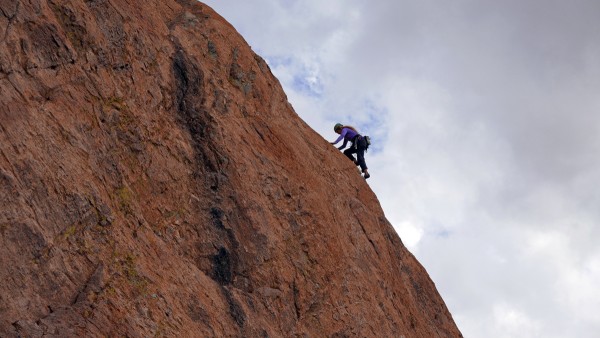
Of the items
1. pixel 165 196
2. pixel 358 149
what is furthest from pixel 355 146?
pixel 165 196

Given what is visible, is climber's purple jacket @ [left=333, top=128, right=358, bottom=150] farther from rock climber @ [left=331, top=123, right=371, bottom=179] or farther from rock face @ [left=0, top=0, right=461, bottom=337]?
rock face @ [left=0, top=0, right=461, bottom=337]

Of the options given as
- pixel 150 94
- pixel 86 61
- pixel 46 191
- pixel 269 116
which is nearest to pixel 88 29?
pixel 86 61

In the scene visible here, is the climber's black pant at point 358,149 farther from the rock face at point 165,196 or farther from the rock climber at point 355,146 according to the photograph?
the rock face at point 165,196

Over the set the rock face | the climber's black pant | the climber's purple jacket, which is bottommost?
the rock face

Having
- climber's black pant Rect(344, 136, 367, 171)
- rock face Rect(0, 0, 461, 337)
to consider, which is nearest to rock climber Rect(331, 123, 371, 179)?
climber's black pant Rect(344, 136, 367, 171)

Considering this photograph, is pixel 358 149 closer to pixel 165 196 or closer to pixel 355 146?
pixel 355 146

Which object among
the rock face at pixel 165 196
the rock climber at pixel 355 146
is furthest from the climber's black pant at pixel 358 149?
the rock face at pixel 165 196

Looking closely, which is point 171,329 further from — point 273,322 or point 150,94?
point 150,94

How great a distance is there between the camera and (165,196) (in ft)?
73.9

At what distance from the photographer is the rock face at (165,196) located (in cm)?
1884

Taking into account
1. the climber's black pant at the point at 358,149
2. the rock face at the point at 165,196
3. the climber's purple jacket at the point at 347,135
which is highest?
the climber's purple jacket at the point at 347,135

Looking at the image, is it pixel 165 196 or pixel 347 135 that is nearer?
pixel 165 196

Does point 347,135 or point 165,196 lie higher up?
point 347,135

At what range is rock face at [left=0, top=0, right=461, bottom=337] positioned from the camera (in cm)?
1884
